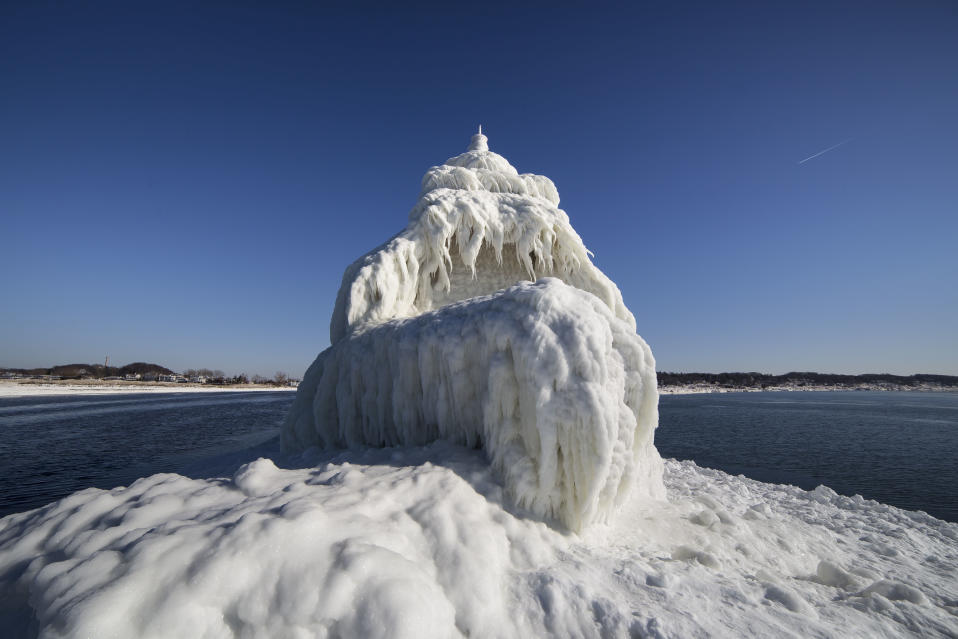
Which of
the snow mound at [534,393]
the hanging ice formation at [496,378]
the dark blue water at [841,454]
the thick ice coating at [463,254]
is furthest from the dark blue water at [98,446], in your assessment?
the dark blue water at [841,454]

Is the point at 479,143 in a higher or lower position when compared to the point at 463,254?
higher

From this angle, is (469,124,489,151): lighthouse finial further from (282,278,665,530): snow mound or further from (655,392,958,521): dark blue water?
(655,392,958,521): dark blue water

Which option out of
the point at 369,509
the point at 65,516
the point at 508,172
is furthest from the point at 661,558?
the point at 508,172

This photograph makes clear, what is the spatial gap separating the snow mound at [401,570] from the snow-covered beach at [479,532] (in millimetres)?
20

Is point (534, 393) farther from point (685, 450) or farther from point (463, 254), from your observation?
point (685, 450)

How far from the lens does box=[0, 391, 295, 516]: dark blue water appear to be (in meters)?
11.3

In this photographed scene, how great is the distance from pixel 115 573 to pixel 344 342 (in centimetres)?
686

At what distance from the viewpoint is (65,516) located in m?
4.05

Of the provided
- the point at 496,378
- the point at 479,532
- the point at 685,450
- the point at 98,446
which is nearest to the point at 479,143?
the point at 496,378

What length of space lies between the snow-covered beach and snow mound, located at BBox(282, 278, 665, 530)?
39 mm

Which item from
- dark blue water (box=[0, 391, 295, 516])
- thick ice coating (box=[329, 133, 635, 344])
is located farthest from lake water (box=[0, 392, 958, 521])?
thick ice coating (box=[329, 133, 635, 344])

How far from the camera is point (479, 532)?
14.2 feet

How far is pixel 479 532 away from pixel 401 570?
124cm

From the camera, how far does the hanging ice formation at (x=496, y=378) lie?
17.2 feet
